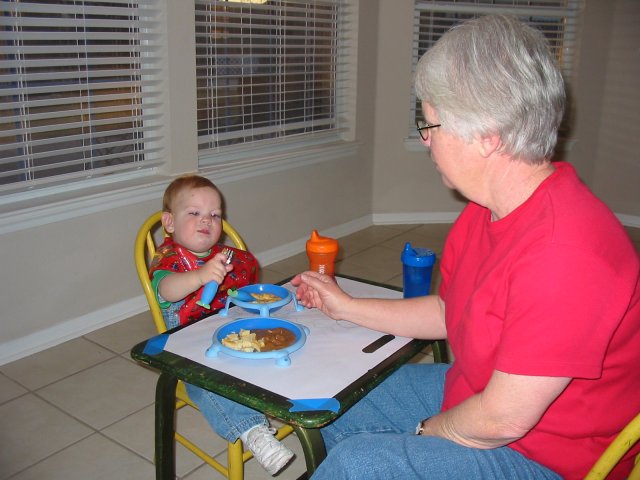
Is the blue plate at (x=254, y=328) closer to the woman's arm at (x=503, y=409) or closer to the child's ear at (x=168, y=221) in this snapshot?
the woman's arm at (x=503, y=409)

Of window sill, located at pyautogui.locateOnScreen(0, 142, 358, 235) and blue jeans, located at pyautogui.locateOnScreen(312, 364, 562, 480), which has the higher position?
window sill, located at pyautogui.locateOnScreen(0, 142, 358, 235)

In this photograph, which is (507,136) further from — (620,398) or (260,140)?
(260,140)

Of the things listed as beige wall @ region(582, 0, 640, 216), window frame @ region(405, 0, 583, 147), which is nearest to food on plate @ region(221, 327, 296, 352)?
window frame @ region(405, 0, 583, 147)

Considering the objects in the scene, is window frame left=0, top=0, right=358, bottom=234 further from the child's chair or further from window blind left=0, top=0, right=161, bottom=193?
the child's chair

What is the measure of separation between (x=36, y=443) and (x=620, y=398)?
6.16 ft

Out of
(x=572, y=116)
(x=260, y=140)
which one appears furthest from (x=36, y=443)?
(x=572, y=116)

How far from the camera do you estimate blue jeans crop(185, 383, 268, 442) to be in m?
1.52

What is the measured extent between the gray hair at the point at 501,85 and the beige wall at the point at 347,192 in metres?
2.17

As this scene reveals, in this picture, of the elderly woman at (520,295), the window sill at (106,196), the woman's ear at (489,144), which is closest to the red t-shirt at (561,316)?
the elderly woman at (520,295)

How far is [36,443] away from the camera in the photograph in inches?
85.4

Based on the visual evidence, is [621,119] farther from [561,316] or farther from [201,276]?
[561,316]

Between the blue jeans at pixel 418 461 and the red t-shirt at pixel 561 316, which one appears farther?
the blue jeans at pixel 418 461

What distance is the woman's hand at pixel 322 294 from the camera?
4.97ft

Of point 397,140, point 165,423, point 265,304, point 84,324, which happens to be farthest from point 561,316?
point 397,140
